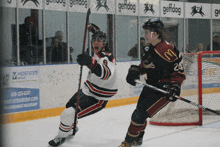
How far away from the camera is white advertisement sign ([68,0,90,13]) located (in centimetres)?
596

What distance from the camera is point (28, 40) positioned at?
205 inches

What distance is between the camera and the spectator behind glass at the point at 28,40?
199 inches

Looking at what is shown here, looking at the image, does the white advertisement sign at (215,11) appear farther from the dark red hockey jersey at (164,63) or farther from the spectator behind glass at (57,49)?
the dark red hockey jersey at (164,63)

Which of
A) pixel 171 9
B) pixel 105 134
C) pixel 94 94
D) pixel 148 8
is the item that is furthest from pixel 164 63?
pixel 171 9

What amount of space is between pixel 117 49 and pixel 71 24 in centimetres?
130

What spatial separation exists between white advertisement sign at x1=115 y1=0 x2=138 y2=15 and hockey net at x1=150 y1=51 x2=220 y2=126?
3.02 metres

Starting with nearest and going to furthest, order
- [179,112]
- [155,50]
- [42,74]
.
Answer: [155,50] → [179,112] → [42,74]

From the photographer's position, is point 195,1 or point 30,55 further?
point 195,1

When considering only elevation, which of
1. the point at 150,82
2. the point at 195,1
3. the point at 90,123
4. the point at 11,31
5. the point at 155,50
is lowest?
the point at 90,123

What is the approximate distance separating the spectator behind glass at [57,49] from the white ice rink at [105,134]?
4.45 ft

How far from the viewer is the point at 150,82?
2.78 m

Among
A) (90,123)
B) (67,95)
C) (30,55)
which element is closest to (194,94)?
(90,123)

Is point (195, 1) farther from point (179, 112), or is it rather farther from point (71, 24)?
point (179, 112)

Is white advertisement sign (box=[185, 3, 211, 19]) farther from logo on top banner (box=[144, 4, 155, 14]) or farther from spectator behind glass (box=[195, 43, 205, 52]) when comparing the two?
logo on top banner (box=[144, 4, 155, 14])
